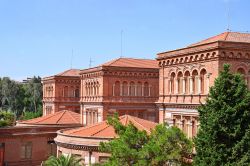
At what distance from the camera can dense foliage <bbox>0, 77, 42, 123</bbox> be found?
105 m

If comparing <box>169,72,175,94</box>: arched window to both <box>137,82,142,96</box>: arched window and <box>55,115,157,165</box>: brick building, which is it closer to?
<box>55,115,157,165</box>: brick building

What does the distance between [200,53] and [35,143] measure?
73.4 feet

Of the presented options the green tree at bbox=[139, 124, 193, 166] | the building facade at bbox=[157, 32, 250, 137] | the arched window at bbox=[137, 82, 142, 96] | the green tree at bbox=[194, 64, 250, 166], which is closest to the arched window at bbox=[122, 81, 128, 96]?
the arched window at bbox=[137, 82, 142, 96]

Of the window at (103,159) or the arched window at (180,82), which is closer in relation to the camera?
Answer: the window at (103,159)

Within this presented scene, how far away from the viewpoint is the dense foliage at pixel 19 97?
105125 millimetres

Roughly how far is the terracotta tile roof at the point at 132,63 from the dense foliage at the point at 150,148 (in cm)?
2424

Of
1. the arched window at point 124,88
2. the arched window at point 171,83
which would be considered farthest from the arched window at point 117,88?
the arched window at point 171,83

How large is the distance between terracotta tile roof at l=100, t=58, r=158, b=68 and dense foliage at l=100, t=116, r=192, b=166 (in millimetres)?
24239

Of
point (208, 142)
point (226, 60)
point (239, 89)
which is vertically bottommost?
point (208, 142)

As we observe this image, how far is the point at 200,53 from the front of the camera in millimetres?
29703

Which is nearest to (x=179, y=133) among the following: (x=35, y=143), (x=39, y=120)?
(x=35, y=143)

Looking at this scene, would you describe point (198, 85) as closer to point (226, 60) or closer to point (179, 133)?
point (226, 60)

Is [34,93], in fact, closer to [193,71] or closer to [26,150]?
[26,150]

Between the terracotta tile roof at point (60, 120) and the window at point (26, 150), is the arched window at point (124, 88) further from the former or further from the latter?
the window at point (26, 150)
